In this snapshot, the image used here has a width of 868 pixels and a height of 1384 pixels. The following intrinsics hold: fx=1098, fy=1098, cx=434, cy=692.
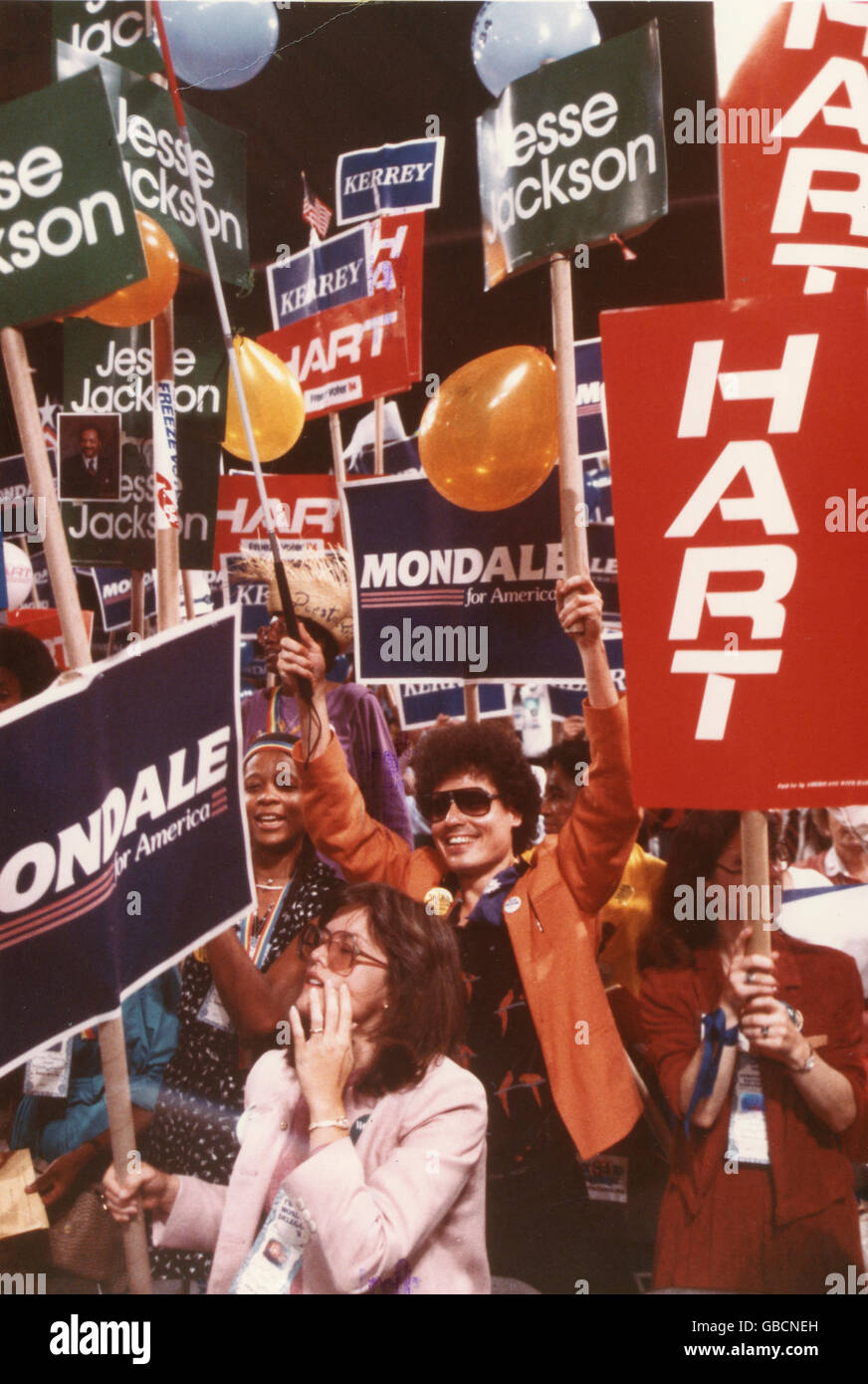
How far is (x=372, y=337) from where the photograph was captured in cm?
273

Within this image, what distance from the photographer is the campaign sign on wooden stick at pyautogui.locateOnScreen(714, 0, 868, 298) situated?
2322 millimetres

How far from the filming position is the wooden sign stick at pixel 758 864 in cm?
227

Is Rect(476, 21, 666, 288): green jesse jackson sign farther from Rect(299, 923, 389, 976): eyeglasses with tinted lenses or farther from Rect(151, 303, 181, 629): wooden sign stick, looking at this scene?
Rect(299, 923, 389, 976): eyeglasses with tinted lenses

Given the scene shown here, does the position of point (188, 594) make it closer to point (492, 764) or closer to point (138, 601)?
point (138, 601)

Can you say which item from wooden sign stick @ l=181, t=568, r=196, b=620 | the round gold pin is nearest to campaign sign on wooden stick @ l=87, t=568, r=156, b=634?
wooden sign stick @ l=181, t=568, r=196, b=620

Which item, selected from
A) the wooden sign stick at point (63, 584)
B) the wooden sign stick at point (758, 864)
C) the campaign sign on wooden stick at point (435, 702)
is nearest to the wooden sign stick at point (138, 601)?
the wooden sign stick at point (63, 584)

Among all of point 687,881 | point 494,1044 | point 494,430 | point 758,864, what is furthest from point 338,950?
point 494,430

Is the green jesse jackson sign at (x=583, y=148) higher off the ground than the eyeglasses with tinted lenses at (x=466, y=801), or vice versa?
the green jesse jackson sign at (x=583, y=148)

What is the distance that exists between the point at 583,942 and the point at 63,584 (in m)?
1.40

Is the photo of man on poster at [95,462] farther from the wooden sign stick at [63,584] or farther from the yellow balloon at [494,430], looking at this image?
the yellow balloon at [494,430]

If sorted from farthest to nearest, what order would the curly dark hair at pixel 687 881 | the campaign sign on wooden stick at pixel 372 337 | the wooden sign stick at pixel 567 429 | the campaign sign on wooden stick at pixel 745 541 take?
1. the campaign sign on wooden stick at pixel 372 337
2. the curly dark hair at pixel 687 881
3. the wooden sign stick at pixel 567 429
4. the campaign sign on wooden stick at pixel 745 541

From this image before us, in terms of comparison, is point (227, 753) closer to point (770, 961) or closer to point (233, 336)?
point (233, 336)

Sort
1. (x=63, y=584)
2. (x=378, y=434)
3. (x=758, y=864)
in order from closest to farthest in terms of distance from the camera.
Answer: (x=758, y=864)
(x=63, y=584)
(x=378, y=434)

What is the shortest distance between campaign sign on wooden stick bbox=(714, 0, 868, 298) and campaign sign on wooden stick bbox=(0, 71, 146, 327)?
4.22ft
